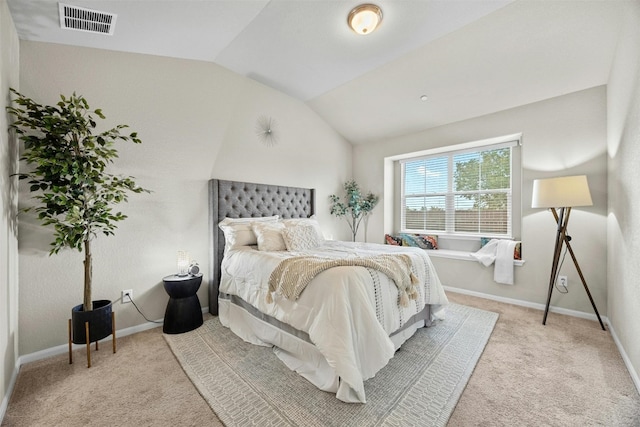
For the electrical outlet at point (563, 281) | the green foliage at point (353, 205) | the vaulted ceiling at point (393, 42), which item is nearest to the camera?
the vaulted ceiling at point (393, 42)

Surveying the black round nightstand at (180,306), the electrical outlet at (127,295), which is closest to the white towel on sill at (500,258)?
the black round nightstand at (180,306)

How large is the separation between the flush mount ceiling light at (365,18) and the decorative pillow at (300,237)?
79.0 inches

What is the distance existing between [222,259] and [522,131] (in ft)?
13.1

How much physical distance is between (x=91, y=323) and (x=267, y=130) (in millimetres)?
2736

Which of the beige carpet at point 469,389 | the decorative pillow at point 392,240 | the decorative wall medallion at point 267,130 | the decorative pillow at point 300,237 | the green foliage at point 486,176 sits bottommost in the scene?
the beige carpet at point 469,389

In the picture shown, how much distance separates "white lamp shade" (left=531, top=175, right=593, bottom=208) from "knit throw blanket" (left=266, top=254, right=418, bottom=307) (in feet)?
5.48

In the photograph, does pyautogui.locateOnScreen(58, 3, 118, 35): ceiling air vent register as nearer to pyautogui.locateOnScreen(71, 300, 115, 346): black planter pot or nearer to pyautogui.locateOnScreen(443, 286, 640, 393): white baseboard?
pyautogui.locateOnScreen(71, 300, 115, 346): black planter pot

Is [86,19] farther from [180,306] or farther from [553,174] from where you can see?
[553,174]

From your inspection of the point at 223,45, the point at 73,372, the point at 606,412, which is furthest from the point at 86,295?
the point at 606,412

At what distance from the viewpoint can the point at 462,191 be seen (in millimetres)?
4016

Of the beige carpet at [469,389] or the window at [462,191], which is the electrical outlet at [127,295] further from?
the window at [462,191]

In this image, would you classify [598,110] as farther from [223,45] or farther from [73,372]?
[73,372]

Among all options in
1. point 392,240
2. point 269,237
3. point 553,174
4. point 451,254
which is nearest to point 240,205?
point 269,237

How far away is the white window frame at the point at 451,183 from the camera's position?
11.5 feet
